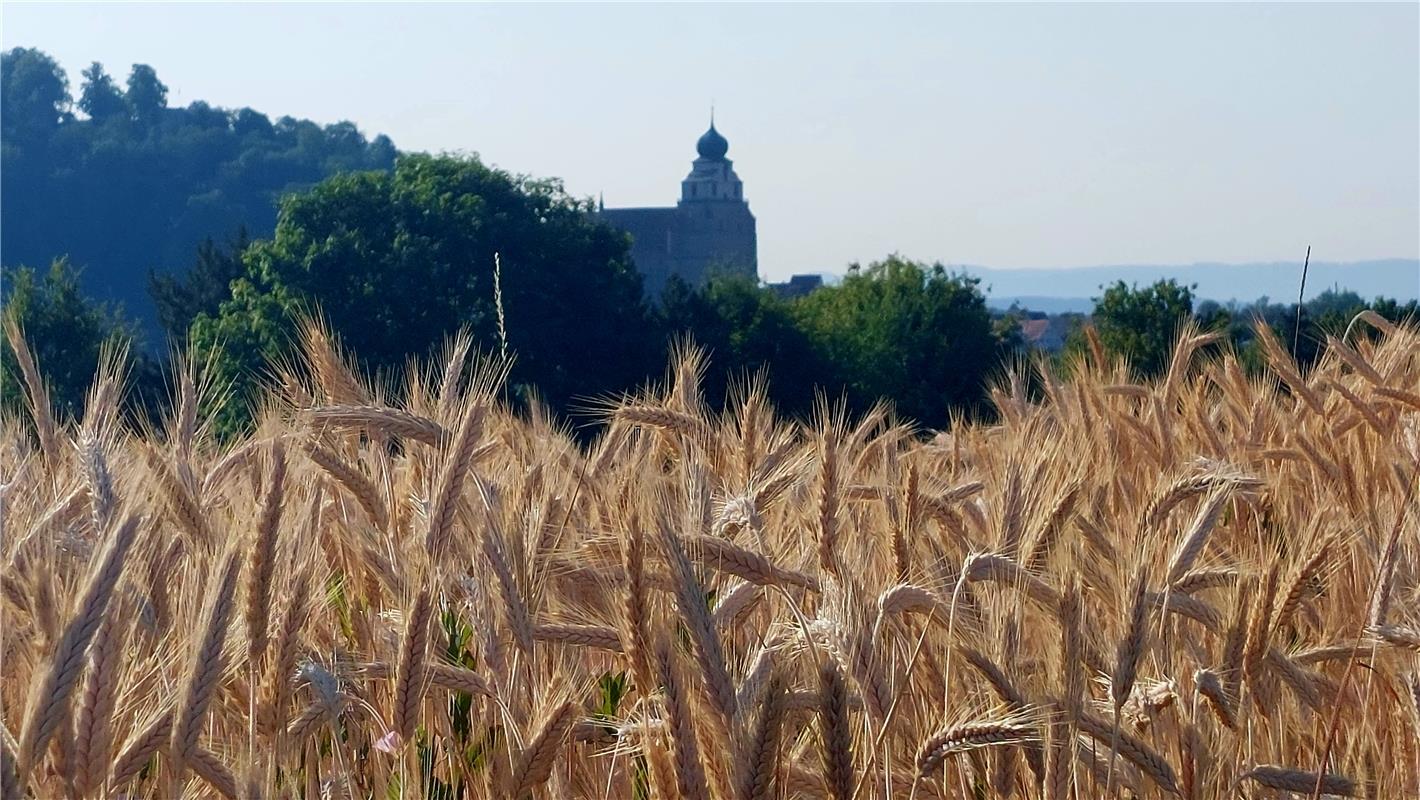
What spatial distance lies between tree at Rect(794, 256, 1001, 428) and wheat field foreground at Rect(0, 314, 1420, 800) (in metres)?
43.7

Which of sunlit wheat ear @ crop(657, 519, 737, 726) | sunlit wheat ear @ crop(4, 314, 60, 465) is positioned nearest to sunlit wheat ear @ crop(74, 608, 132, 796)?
sunlit wheat ear @ crop(657, 519, 737, 726)

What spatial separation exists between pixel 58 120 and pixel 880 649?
126063mm

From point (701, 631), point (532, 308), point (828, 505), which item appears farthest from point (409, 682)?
point (532, 308)

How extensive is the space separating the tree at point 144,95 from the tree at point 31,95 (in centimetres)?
553

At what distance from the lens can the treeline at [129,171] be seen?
99625mm

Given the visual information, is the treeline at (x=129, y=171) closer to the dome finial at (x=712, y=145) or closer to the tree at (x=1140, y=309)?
the dome finial at (x=712, y=145)

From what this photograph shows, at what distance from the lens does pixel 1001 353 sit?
48.1 meters

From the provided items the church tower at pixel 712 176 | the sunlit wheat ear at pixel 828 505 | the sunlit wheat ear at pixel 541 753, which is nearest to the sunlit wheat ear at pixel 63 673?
the sunlit wheat ear at pixel 541 753

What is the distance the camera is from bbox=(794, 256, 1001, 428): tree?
4841 cm

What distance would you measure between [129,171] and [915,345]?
246 ft

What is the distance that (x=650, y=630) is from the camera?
7.02 ft

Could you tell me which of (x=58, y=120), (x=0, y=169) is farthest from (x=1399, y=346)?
(x=58, y=120)

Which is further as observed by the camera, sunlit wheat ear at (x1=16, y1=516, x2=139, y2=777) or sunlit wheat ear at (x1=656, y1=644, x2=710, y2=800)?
sunlit wheat ear at (x1=656, y1=644, x2=710, y2=800)

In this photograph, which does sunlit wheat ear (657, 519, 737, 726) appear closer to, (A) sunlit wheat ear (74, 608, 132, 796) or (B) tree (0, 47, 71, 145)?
(A) sunlit wheat ear (74, 608, 132, 796)
